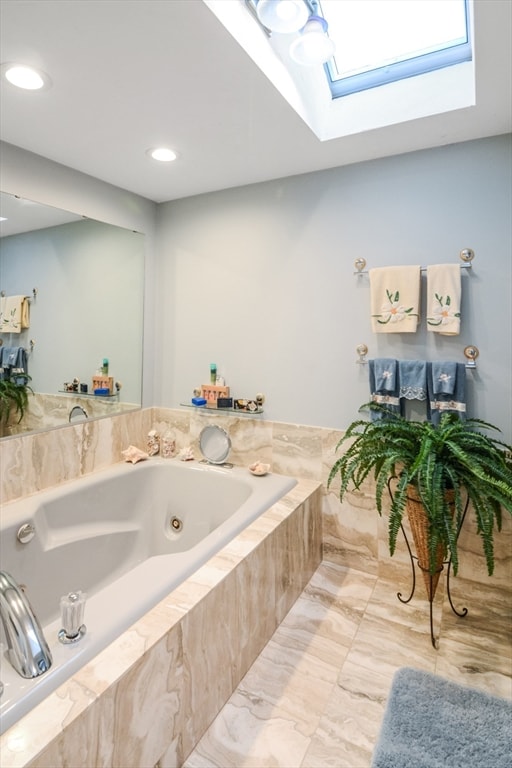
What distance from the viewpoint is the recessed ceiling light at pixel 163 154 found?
2.03 meters

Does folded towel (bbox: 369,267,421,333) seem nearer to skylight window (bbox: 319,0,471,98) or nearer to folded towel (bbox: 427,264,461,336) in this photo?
folded towel (bbox: 427,264,461,336)

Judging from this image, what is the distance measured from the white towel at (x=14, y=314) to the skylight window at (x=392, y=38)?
1.83 m

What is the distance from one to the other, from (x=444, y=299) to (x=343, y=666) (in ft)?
5.50

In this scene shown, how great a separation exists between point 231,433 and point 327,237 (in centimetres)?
132

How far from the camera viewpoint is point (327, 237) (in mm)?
2287

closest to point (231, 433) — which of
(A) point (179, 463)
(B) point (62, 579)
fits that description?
(A) point (179, 463)

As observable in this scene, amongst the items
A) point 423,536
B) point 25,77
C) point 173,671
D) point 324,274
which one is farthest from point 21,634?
point 324,274

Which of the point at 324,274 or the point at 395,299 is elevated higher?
the point at 324,274

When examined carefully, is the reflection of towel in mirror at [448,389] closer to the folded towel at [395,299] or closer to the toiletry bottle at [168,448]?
the folded towel at [395,299]

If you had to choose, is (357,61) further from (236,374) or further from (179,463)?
(179,463)

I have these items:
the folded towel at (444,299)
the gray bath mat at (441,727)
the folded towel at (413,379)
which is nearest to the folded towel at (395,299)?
the folded towel at (444,299)

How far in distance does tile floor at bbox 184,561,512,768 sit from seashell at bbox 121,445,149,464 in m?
1.28

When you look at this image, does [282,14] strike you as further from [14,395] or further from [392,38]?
[14,395]

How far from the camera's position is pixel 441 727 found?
1.39 meters
